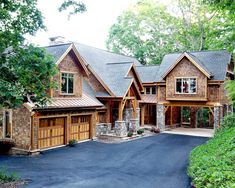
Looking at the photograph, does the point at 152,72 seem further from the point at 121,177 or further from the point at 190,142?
the point at 121,177

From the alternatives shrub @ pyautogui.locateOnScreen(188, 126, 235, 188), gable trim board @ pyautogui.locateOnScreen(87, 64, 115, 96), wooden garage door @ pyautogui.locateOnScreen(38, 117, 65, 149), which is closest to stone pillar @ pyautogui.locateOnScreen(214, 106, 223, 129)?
gable trim board @ pyautogui.locateOnScreen(87, 64, 115, 96)

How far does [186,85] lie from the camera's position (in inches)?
995

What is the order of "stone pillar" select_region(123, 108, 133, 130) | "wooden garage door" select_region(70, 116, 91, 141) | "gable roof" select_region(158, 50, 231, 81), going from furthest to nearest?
"stone pillar" select_region(123, 108, 133, 130)
"gable roof" select_region(158, 50, 231, 81)
"wooden garage door" select_region(70, 116, 91, 141)

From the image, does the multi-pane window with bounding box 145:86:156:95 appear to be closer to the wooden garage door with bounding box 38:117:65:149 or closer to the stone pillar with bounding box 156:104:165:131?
the stone pillar with bounding box 156:104:165:131

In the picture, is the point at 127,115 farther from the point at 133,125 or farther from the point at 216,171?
the point at 216,171

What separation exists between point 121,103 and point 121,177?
1096 cm

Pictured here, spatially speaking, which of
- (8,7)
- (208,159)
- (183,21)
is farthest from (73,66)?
(183,21)

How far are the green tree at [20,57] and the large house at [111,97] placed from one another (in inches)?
184

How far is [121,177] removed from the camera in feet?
37.1

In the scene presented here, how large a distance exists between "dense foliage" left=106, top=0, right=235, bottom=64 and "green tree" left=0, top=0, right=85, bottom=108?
3046 cm

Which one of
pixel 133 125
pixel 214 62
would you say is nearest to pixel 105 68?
pixel 133 125

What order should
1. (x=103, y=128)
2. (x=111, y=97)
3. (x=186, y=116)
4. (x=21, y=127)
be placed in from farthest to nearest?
(x=186, y=116)
(x=103, y=128)
(x=111, y=97)
(x=21, y=127)

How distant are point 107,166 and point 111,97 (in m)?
9.41

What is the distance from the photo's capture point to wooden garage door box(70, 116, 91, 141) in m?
18.7
